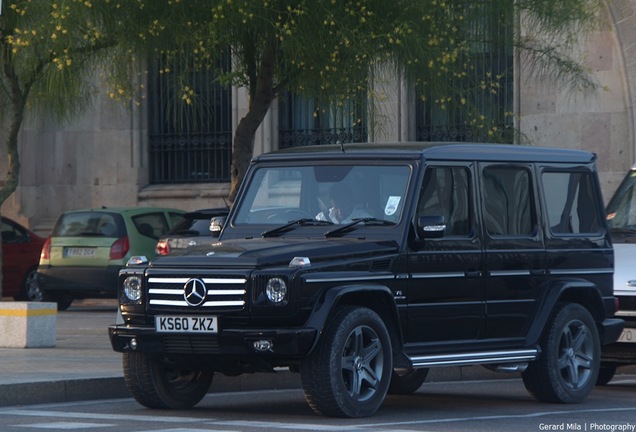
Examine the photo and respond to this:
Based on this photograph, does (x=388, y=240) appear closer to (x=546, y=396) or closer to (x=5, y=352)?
(x=546, y=396)

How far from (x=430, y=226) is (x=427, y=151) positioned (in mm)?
683

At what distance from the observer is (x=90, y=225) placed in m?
23.5

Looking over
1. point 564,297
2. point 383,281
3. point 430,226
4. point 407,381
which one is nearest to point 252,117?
point 407,381

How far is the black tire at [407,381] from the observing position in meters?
12.3

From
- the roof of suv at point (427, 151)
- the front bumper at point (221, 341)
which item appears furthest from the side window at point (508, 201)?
the front bumper at point (221, 341)

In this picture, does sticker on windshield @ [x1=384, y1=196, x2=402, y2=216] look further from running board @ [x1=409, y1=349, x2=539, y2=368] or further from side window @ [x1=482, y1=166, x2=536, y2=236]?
running board @ [x1=409, y1=349, x2=539, y2=368]

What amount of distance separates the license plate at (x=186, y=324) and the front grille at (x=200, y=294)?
0.07 m

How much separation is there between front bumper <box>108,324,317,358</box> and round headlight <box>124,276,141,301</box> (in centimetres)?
21

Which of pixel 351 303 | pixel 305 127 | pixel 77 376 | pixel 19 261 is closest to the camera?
pixel 351 303

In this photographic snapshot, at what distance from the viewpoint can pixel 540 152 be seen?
1205 centimetres

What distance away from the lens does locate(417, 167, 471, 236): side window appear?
35.9 feet

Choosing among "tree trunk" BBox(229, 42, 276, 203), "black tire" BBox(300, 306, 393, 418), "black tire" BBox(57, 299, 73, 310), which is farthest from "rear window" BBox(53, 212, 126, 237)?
"black tire" BBox(300, 306, 393, 418)

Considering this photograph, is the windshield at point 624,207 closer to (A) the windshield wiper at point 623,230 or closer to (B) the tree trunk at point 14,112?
(A) the windshield wiper at point 623,230

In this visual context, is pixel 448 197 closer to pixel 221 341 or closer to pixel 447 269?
pixel 447 269
